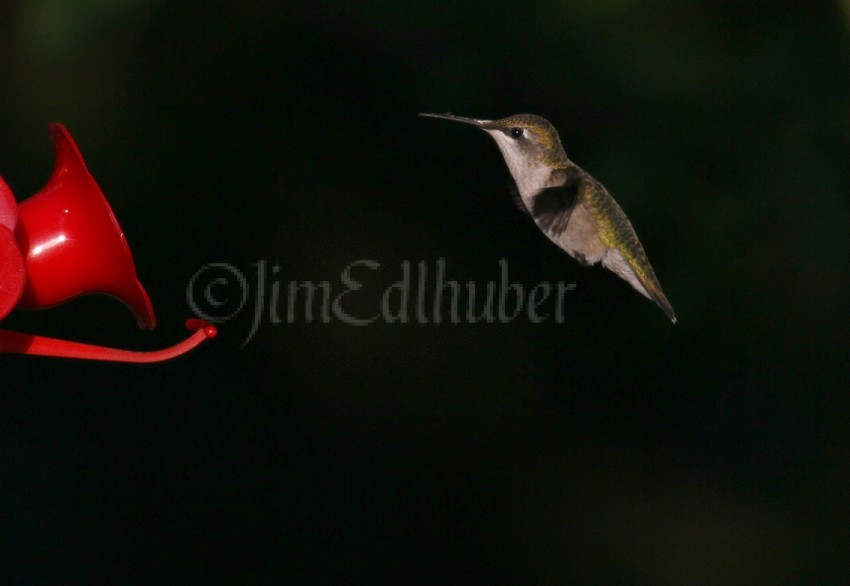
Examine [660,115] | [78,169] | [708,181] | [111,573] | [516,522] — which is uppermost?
[660,115]

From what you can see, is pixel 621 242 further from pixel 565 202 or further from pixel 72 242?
pixel 72 242

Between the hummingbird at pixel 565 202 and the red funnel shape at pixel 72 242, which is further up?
the hummingbird at pixel 565 202

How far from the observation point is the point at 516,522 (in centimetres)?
282

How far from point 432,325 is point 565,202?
3.95ft

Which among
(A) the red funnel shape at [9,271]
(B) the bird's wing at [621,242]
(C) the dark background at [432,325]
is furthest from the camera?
(C) the dark background at [432,325]

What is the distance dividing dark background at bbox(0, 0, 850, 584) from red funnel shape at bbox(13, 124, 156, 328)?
1.52 m

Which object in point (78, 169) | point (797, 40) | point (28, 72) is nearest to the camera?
point (78, 169)

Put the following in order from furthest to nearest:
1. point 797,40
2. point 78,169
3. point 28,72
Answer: point 797,40, point 28,72, point 78,169

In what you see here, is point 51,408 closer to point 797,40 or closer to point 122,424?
point 122,424

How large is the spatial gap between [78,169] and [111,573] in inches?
74.3

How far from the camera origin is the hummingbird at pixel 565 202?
155cm

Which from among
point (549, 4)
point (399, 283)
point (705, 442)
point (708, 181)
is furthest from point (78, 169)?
point (705, 442)

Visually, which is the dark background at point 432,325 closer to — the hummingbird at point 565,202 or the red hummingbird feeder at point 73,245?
the hummingbird at point 565,202

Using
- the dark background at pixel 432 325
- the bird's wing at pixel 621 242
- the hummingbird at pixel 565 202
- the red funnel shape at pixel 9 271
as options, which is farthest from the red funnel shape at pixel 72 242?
the dark background at pixel 432 325
